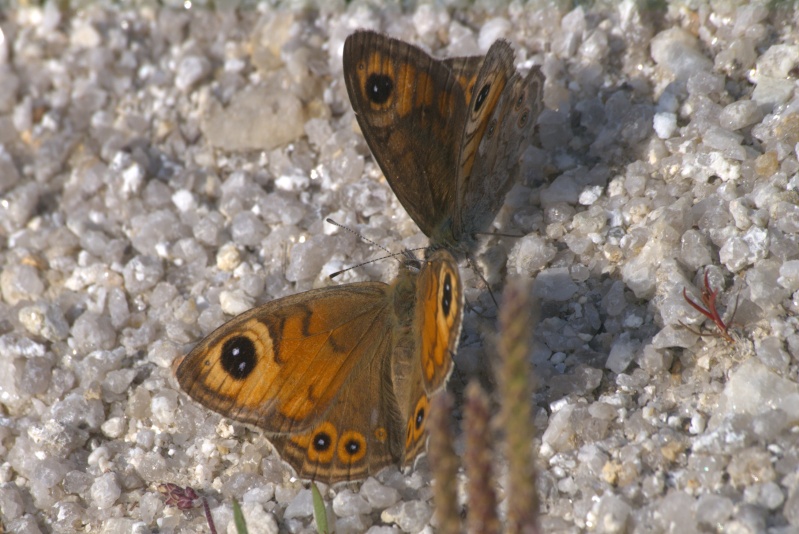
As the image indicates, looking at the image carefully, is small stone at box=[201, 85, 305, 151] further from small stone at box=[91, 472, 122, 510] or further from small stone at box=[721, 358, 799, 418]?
small stone at box=[721, 358, 799, 418]

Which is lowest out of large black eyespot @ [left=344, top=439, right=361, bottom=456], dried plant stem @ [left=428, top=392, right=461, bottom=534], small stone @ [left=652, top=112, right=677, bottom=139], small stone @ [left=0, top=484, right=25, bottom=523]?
small stone @ [left=0, top=484, right=25, bottom=523]

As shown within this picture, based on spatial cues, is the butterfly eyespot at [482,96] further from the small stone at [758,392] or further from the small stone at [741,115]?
the small stone at [758,392]

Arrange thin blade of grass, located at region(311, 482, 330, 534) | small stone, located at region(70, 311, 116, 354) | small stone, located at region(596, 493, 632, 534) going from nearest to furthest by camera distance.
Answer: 1. small stone, located at region(596, 493, 632, 534)
2. thin blade of grass, located at region(311, 482, 330, 534)
3. small stone, located at region(70, 311, 116, 354)

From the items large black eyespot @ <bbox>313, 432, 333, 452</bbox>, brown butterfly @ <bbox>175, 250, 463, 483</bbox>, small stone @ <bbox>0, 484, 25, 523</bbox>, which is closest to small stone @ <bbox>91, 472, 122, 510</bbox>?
small stone @ <bbox>0, 484, 25, 523</bbox>

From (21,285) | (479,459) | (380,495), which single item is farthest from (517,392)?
(21,285)

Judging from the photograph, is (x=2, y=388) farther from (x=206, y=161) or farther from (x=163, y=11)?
(x=163, y=11)

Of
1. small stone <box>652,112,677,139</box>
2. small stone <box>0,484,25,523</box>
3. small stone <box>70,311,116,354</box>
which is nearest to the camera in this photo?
small stone <box>0,484,25,523</box>

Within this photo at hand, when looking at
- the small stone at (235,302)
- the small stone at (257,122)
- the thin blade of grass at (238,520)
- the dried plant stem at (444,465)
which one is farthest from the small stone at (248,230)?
the dried plant stem at (444,465)

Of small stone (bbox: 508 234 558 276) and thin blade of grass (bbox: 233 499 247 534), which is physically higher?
small stone (bbox: 508 234 558 276)
